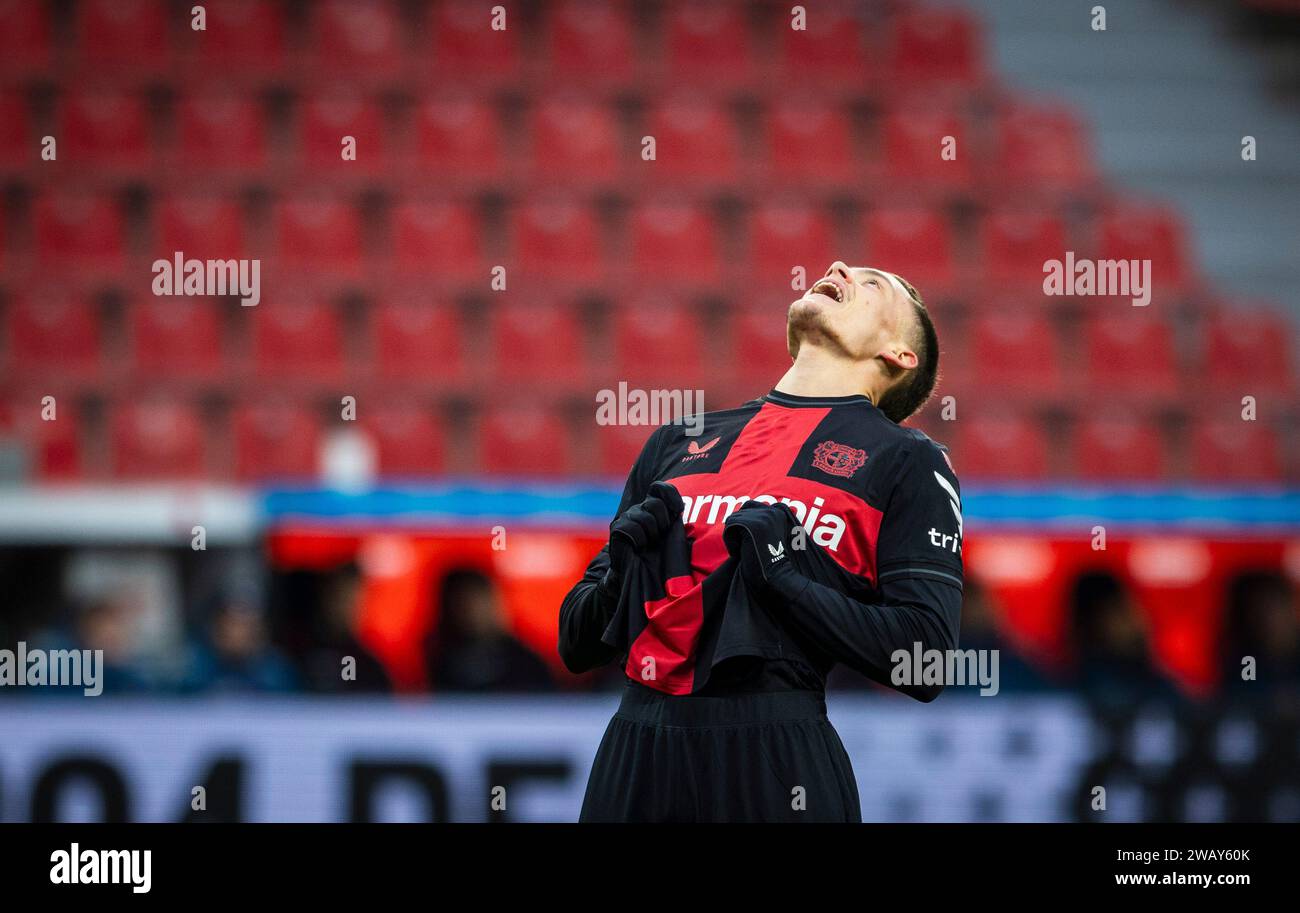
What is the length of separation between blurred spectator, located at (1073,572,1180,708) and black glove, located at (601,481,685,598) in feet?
9.12

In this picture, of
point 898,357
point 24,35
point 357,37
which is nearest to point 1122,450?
point 357,37

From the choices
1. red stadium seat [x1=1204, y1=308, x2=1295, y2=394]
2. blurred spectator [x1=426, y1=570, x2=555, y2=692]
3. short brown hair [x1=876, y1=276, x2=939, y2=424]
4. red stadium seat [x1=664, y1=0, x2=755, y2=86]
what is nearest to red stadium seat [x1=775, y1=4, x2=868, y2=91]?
red stadium seat [x1=664, y1=0, x2=755, y2=86]

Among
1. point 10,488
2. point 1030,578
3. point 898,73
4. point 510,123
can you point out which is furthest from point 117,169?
point 1030,578

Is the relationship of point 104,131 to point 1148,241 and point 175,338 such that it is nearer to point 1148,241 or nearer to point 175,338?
point 175,338

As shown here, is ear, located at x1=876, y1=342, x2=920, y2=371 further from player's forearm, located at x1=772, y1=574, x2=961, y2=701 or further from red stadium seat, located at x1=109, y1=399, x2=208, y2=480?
red stadium seat, located at x1=109, y1=399, x2=208, y2=480

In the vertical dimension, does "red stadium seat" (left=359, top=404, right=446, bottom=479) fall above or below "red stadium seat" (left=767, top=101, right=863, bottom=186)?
below

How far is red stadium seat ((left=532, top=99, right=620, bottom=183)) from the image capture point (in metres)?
7.96

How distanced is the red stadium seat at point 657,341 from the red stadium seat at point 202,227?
2029 mm

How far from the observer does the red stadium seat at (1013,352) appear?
755 cm

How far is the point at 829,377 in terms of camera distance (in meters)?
2.30

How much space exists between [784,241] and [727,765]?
593 cm

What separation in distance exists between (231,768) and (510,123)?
4854mm

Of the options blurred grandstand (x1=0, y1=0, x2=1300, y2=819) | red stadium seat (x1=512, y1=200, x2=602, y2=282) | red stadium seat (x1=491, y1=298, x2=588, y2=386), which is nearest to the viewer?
blurred grandstand (x1=0, y1=0, x2=1300, y2=819)
